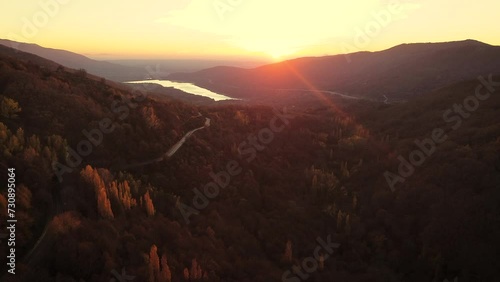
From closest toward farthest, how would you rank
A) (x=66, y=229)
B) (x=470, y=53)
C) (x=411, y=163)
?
(x=66, y=229) < (x=411, y=163) < (x=470, y=53)

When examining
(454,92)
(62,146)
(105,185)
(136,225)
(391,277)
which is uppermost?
(454,92)

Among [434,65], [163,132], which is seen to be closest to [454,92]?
[163,132]

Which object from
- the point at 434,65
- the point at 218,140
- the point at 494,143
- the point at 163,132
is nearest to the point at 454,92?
the point at 494,143

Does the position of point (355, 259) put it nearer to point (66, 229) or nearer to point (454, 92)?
point (66, 229)

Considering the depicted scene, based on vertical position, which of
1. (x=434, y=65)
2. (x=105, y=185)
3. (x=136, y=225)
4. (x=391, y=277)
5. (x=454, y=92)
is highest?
(x=434, y=65)

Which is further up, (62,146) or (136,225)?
(62,146)

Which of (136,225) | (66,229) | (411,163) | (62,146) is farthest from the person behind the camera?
(411,163)

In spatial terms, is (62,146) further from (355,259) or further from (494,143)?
(494,143)

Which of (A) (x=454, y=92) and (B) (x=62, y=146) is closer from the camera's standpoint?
(B) (x=62, y=146)

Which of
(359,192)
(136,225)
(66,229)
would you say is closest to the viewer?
(66,229)
